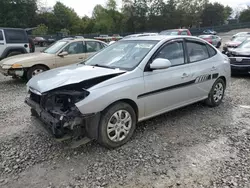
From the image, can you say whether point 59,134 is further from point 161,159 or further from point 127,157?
point 161,159

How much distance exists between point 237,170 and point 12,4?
52.2m

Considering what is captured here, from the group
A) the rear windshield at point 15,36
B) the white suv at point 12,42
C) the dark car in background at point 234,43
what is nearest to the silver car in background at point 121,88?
the white suv at point 12,42

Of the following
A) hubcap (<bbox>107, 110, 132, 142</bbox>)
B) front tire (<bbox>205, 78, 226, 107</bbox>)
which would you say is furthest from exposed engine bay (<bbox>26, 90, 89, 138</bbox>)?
front tire (<bbox>205, 78, 226, 107</bbox>)

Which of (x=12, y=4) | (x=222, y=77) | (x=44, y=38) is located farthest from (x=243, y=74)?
(x=12, y=4)

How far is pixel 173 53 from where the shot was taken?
4289 millimetres

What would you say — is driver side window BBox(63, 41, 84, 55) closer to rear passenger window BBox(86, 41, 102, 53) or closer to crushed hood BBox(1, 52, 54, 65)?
rear passenger window BBox(86, 41, 102, 53)

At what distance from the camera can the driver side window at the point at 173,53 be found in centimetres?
410

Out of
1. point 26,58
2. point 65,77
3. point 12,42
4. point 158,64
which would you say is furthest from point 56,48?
point 158,64

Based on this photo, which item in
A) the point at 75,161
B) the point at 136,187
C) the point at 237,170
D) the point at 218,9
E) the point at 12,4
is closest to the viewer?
the point at 136,187

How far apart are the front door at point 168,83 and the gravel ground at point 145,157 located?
0.45 metres

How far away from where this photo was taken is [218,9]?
226 ft

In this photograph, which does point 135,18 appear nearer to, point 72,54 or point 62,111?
point 72,54

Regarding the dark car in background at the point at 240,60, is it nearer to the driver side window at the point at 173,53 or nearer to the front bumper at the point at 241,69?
the front bumper at the point at 241,69

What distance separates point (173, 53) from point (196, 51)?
2.43 ft
